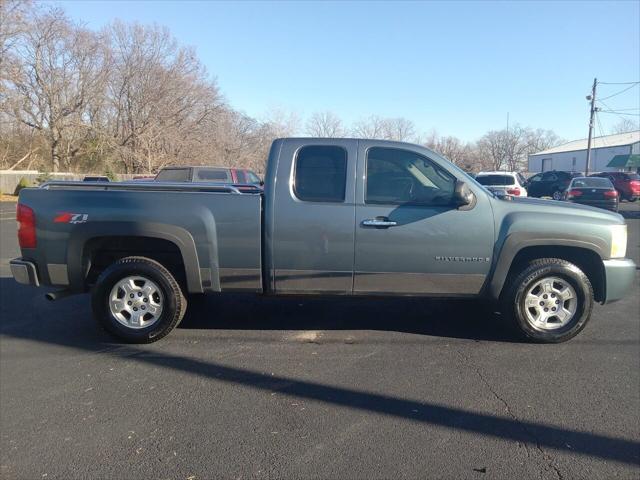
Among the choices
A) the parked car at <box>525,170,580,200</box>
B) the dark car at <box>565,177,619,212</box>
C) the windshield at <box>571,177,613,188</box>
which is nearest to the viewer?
the dark car at <box>565,177,619,212</box>

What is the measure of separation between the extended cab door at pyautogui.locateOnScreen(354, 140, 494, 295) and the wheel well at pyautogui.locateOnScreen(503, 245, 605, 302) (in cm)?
41

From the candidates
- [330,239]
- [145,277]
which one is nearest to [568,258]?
[330,239]

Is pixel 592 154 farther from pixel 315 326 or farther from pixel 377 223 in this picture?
pixel 377 223

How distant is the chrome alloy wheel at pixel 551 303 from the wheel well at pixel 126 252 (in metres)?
3.57

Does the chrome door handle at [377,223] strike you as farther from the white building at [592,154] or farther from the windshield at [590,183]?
the white building at [592,154]

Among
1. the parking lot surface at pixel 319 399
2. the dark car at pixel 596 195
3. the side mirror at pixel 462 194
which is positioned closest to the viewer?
the parking lot surface at pixel 319 399

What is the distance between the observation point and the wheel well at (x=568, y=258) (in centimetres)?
482

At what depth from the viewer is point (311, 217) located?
181 inches

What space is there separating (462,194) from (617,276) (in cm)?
181

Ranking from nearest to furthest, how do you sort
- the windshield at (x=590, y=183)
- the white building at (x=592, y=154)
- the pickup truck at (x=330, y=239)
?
the pickup truck at (x=330, y=239) < the windshield at (x=590, y=183) < the white building at (x=592, y=154)

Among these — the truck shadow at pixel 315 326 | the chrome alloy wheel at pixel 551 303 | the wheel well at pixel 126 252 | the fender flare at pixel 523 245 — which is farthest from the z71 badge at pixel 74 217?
the chrome alloy wheel at pixel 551 303

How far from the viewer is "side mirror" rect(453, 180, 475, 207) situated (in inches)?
177

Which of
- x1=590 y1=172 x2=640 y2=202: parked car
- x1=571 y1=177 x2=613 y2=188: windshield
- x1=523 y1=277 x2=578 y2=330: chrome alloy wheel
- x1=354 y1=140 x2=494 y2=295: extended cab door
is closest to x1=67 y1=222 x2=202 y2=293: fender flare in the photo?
x1=354 y1=140 x2=494 y2=295: extended cab door

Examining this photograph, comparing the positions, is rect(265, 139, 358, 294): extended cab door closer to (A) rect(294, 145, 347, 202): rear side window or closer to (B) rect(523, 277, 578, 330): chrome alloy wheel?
(A) rect(294, 145, 347, 202): rear side window
